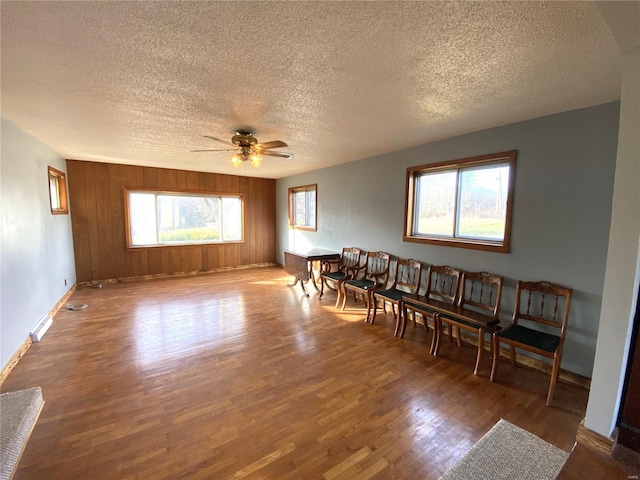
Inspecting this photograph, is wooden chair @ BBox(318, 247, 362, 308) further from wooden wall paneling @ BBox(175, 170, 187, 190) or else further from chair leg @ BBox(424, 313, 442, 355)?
wooden wall paneling @ BBox(175, 170, 187, 190)

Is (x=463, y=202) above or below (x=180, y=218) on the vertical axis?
above

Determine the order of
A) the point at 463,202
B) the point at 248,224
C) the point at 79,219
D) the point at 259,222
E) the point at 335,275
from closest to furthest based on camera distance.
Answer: the point at 463,202
the point at 335,275
the point at 79,219
the point at 248,224
the point at 259,222

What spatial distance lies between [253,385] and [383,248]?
2.73m

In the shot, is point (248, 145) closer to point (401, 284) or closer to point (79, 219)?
point (401, 284)

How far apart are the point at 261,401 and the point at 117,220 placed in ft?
16.8

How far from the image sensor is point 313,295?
4797 mm

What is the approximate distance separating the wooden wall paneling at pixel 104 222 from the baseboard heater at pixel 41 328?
211 centimetres

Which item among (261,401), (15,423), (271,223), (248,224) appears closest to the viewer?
(15,423)

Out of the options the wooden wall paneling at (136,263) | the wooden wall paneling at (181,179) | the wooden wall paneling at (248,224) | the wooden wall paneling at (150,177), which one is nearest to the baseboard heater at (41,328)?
the wooden wall paneling at (136,263)

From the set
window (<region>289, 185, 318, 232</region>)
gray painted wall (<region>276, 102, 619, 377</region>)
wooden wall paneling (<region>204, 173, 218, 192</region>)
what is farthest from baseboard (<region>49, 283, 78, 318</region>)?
gray painted wall (<region>276, 102, 619, 377</region>)

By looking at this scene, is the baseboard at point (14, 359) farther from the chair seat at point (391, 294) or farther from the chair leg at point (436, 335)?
the chair leg at point (436, 335)

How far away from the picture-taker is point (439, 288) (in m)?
3.38

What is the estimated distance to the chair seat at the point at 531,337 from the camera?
2151mm

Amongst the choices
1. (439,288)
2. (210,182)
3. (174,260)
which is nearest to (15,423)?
(439,288)
